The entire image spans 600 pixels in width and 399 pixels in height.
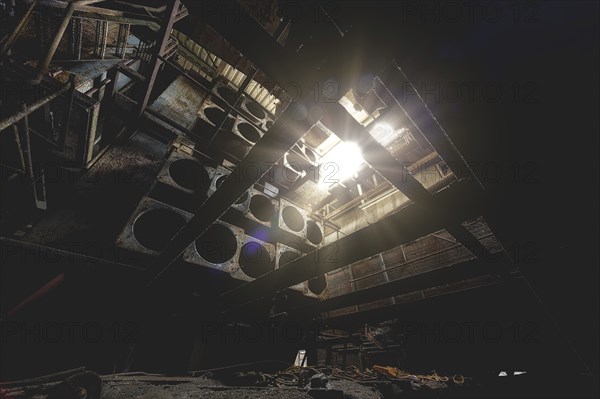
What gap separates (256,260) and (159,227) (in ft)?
8.40

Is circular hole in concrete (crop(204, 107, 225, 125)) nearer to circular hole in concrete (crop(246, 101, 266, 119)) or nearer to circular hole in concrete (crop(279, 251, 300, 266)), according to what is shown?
circular hole in concrete (crop(246, 101, 266, 119))

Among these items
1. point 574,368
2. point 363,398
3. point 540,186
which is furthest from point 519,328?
point 540,186

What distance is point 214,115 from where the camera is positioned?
25.0 feet

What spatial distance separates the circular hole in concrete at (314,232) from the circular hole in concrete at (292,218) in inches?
14.8

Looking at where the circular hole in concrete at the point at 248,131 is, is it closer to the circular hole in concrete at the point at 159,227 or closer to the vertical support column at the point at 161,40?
the vertical support column at the point at 161,40

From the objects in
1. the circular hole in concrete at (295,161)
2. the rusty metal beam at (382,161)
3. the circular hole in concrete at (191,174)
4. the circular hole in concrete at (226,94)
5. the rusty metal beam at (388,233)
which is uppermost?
the circular hole in concrete at (226,94)

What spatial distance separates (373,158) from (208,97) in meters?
7.36

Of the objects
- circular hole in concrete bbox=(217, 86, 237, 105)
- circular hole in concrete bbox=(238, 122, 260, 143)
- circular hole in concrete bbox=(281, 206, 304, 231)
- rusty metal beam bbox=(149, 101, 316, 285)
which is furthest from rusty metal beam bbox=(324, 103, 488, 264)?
circular hole in concrete bbox=(217, 86, 237, 105)

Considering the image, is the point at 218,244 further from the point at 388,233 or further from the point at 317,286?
the point at 388,233

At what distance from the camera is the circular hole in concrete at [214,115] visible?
293 inches

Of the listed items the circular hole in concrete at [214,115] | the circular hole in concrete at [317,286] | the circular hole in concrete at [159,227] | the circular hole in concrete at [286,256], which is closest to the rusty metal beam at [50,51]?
the circular hole in concrete at [159,227]

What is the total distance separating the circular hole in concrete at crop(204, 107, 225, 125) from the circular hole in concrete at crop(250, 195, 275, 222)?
8.95ft

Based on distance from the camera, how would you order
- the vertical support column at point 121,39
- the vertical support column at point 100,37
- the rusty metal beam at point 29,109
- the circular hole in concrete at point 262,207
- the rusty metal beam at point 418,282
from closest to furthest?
the rusty metal beam at point 29,109 → the rusty metal beam at point 418,282 → the vertical support column at point 100,37 → the vertical support column at point 121,39 → the circular hole in concrete at point 262,207

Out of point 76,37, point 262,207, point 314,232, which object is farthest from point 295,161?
point 76,37
